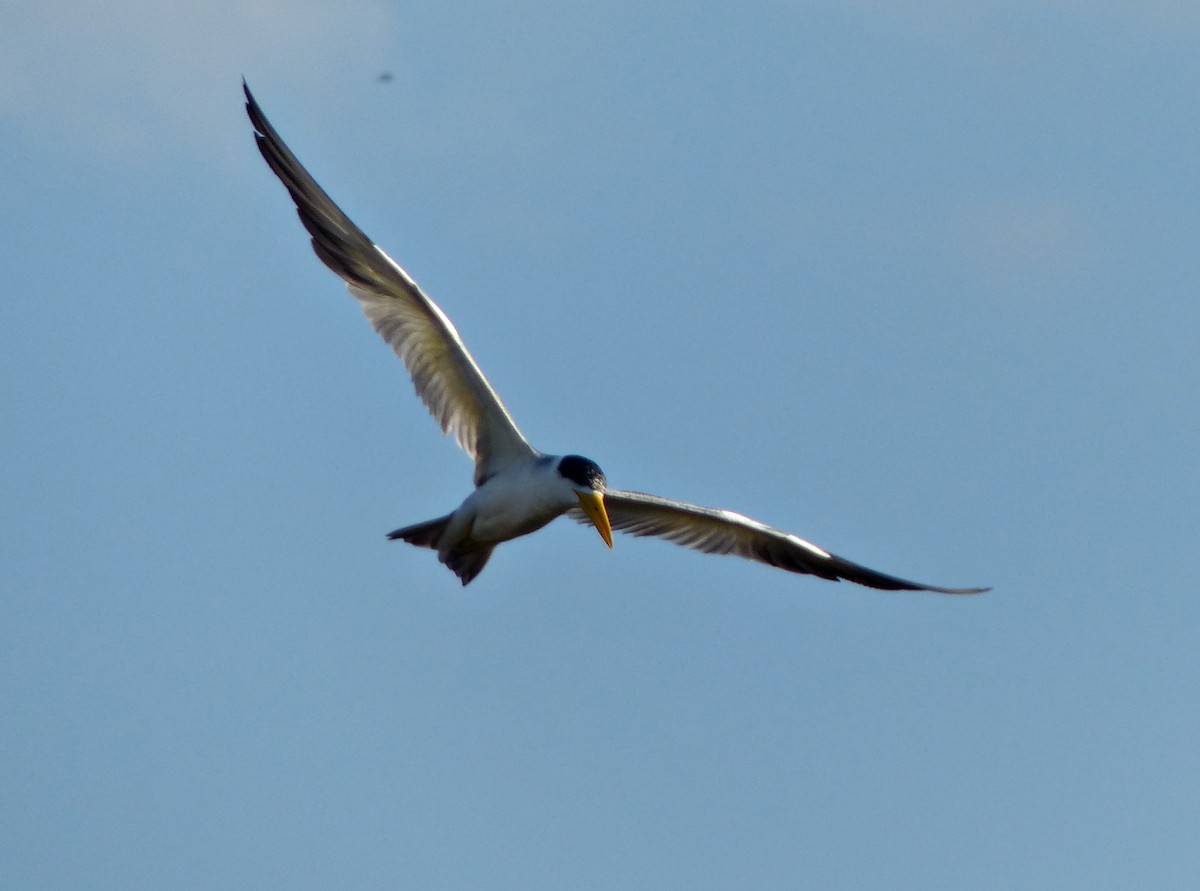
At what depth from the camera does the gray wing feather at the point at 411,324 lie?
1537 cm

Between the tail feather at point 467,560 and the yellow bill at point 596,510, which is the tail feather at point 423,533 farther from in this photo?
the yellow bill at point 596,510

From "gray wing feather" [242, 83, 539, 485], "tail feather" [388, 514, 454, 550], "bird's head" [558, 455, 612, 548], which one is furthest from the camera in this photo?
"tail feather" [388, 514, 454, 550]

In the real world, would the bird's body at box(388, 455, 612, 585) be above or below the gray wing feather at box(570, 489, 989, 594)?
below

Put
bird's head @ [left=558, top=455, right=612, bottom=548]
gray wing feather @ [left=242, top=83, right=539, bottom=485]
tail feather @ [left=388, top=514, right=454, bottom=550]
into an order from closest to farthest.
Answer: bird's head @ [left=558, top=455, right=612, bottom=548] < gray wing feather @ [left=242, top=83, right=539, bottom=485] < tail feather @ [left=388, top=514, right=454, bottom=550]

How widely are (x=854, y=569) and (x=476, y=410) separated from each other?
3948 mm

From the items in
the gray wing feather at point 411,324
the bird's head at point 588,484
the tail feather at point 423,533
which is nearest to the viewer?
the bird's head at point 588,484

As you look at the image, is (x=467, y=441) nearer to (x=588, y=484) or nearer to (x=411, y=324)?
(x=411, y=324)

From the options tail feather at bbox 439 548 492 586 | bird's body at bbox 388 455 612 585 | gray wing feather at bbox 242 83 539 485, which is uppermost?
gray wing feather at bbox 242 83 539 485

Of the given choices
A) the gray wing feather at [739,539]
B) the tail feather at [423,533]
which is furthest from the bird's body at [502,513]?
the gray wing feather at [739,539]

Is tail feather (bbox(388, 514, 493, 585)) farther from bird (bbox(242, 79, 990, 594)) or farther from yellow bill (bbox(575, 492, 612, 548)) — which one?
yellow bill (bbox(575, 492, 612, 548))

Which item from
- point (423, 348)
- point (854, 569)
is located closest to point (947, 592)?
point (854, 569)

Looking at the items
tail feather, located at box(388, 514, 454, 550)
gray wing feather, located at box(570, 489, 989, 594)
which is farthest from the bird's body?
gray wing feather, located at box(570, 489, 989, 594)

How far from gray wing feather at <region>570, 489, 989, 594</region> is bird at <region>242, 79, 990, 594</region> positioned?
19 mm

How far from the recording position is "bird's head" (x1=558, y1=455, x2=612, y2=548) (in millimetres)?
15156
